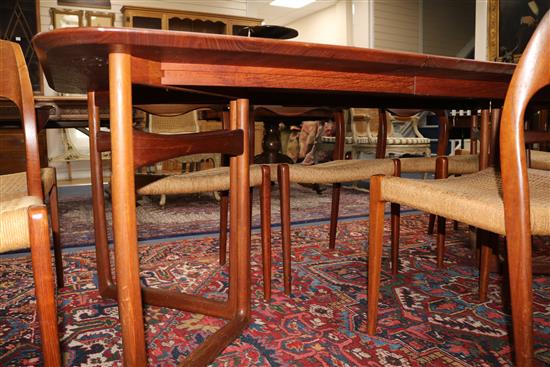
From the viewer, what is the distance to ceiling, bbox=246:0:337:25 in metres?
9.38

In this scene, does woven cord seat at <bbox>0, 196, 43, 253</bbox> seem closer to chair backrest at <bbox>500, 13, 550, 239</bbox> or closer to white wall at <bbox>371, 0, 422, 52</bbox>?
chair backrest at <bbox>500, 13, 550, 239</bbox>

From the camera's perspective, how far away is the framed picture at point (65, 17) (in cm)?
591

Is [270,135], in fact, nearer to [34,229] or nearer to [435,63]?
[435,63]

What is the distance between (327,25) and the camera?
979 cm

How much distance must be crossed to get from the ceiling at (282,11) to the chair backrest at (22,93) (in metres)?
8.42

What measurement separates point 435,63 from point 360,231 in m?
1.57

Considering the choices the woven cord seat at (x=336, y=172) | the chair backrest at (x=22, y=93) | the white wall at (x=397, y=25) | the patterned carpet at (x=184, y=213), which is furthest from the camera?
the white wall at (x=397, y=25)

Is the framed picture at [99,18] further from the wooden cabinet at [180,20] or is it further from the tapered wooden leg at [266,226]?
the tapered wooden leg at [266,226]

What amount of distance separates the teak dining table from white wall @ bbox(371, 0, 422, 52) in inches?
269

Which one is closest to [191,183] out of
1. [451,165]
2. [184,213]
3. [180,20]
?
[451,165]

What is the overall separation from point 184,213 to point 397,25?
20.3 ft

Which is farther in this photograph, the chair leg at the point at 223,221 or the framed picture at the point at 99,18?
the framed picture at the point at 99,18

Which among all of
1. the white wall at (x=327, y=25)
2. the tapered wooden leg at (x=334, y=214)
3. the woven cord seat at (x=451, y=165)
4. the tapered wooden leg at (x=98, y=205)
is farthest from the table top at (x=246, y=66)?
the white wall at (x=327, y=25)

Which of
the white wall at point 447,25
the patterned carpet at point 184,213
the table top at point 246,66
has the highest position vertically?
the white wall at point 447,25
